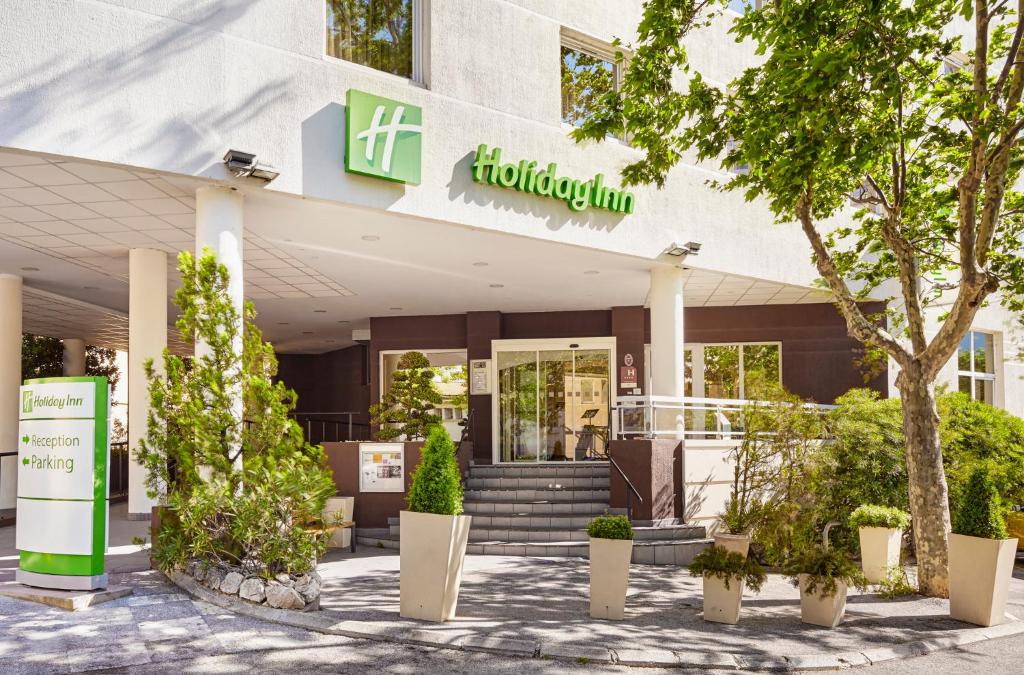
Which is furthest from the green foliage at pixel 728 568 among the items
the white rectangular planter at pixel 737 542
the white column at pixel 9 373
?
the white column at pixel 9 373

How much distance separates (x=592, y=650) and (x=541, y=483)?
778cm

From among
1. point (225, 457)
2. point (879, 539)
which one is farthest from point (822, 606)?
point (225, 457)

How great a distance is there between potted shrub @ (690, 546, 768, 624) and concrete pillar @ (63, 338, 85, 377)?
62.8 feet

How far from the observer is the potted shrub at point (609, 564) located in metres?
7.67

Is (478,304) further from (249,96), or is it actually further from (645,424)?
(249,96)

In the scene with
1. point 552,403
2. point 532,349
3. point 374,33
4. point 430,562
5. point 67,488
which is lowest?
point 430,562

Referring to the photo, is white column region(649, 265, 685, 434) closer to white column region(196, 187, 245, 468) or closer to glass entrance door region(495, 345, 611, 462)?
glass entrance door region(495, 345, 611, 462)

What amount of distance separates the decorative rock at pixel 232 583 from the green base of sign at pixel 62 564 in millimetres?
1133

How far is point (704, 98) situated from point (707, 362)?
9191 mm

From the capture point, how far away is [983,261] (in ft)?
29.0

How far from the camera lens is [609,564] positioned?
25.4 feet

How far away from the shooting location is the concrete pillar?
21734 mm

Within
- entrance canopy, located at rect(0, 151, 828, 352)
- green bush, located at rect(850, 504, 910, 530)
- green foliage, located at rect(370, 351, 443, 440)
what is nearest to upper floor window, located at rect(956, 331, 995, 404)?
entrance canopy, located at rect(0, 151, 828, 352)

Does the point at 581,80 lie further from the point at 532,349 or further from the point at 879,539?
the point at 879,539
